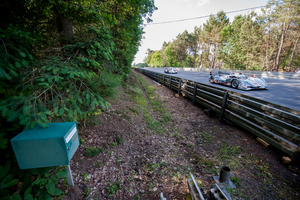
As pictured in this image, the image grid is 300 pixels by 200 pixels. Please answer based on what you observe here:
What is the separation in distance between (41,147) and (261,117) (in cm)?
467

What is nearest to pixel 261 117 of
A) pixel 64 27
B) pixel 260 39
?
pixel 64 27

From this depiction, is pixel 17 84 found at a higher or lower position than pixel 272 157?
higher

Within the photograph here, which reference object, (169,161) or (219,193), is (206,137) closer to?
(169,161)

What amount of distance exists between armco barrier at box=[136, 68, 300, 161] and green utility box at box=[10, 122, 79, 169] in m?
4.11

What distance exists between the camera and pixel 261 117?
328cm

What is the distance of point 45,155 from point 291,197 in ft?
12.6

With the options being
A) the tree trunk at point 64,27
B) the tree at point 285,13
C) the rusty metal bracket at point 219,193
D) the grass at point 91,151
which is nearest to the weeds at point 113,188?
the grass at point 91,151

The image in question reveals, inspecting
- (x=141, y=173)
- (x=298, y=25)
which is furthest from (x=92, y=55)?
(x=298, y=25)

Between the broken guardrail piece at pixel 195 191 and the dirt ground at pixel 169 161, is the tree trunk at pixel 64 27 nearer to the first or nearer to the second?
the dirt ground at pixel 169 161

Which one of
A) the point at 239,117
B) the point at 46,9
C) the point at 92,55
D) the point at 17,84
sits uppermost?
the point at 46,9

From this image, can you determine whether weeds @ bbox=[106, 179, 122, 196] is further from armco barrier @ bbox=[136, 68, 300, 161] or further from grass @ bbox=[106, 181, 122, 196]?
armco barrier @ bbox=[136, 68, 300, 161]

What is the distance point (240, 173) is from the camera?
2568 millimetres

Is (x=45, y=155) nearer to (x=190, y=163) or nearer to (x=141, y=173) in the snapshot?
(x=141, y=173)

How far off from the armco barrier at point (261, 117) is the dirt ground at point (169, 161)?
33cm
